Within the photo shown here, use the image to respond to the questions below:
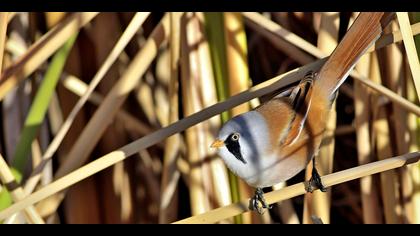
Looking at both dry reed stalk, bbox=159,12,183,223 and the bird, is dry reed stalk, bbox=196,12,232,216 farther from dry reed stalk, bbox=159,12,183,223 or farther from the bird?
the bird

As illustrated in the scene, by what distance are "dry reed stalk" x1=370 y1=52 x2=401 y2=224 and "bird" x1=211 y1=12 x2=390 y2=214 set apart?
1.33ft

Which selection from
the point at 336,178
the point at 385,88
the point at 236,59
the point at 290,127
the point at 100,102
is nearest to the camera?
the point at 336,178

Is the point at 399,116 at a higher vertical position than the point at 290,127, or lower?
higher

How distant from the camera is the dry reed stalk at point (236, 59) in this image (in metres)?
1.13

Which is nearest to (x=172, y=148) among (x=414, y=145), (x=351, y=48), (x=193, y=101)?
(x=193, y=101)

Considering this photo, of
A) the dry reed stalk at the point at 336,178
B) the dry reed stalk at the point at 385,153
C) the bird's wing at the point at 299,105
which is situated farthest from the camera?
the dry reed stalk at the point at 385,153

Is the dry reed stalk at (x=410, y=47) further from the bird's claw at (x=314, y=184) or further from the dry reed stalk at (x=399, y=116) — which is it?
the dry reed stalk at (x=399, y=116)

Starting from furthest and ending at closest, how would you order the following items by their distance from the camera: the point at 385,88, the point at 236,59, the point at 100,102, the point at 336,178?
the point at 100,102 < the point at 236,59 < the point at 385,88 < the point at 336,178

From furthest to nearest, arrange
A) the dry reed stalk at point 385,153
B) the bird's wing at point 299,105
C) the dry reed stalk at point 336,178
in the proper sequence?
1. the dry reed stalk at point 385,153
2. the bird's wing at point 299,105
3. the dry reed stalk at point 336,178

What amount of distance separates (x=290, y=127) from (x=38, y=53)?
44 centimetres

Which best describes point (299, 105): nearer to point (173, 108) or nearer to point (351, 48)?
point (351, 48)

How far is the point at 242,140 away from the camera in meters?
0.78

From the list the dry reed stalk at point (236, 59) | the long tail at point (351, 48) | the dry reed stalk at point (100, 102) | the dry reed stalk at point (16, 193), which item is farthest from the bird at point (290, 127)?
the dry reed stalk at point (100, 102)

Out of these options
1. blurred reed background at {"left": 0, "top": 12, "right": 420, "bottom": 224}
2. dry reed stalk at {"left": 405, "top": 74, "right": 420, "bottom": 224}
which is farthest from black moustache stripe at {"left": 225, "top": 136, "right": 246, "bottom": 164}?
dry reed stalk at {"left": 405, "top": 74, "right": 420, "bottom": 224}
